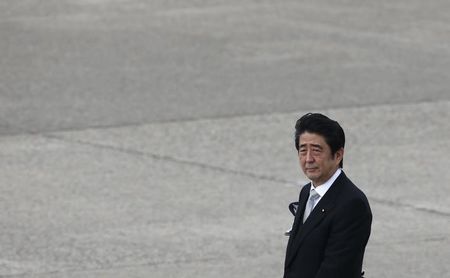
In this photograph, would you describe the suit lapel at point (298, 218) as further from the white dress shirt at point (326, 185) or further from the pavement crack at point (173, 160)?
the pavement crack at point (173, 160)

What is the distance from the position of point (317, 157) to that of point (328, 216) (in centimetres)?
24

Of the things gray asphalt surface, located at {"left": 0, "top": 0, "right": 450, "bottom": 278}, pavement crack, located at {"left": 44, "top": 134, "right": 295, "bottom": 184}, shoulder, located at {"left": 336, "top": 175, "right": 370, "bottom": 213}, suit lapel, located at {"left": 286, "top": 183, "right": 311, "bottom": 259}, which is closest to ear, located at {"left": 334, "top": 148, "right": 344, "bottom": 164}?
shoulder, located at {"left": 336, "top": 175, "right": 370, "bottom": 213}

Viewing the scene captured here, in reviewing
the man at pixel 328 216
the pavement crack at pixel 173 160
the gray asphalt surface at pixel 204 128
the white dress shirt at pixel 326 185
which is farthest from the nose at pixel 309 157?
the pavement crack at pixel 173 160

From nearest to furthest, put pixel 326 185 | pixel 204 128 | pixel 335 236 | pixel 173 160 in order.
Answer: pixel 335 236
pixel 326 185
pixel 173 160
pixel 204 128

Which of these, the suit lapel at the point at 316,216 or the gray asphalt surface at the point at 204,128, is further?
the gray asphalt surface at the point at 204,128

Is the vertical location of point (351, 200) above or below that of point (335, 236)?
above

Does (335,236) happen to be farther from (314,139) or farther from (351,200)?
(314,139)

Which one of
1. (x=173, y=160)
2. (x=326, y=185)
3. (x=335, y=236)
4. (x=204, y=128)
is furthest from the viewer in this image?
(x=204, y=128)

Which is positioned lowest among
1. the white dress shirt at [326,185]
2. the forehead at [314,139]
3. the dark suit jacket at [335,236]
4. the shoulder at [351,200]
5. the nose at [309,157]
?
the dark suit jacket at [335,236]

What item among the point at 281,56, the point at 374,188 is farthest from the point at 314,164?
the point at 281,56

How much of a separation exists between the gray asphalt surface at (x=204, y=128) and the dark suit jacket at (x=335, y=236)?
3.16 m

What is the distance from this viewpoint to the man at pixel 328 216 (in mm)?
5125

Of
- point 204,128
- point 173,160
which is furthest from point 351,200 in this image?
point 204,128

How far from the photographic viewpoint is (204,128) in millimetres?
11969
